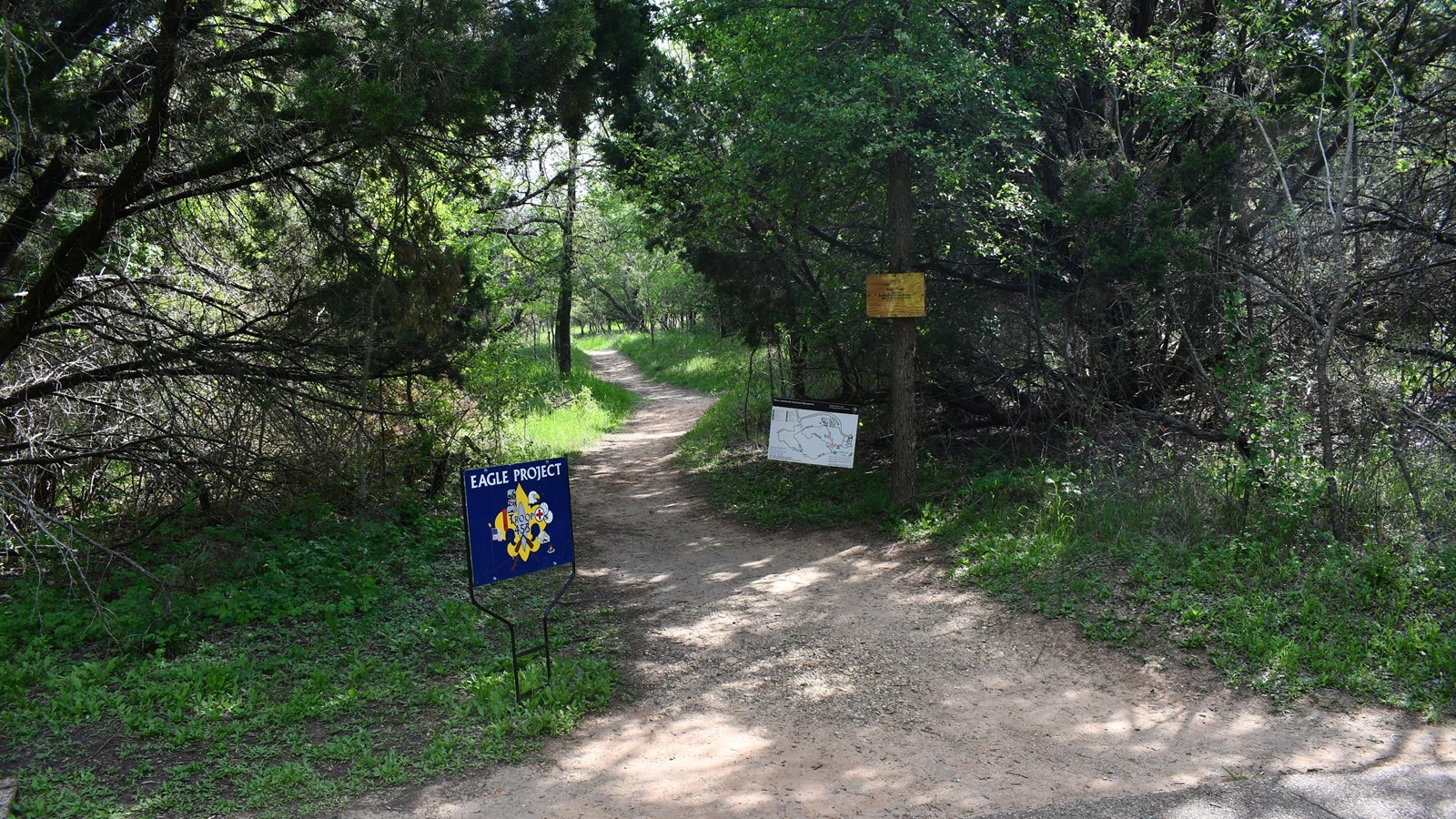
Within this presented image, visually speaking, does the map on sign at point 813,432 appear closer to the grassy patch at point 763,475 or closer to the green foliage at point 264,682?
the grassy patch at point 763,475

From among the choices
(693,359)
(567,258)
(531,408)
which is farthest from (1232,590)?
(693,359)

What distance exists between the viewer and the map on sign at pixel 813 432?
10.5m

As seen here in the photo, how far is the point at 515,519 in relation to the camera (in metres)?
6.16

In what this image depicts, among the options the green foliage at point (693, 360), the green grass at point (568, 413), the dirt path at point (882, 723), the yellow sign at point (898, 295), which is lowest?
the dirt path at point (882, 723)

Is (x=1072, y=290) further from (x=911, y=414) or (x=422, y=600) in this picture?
(x=422, y=600)

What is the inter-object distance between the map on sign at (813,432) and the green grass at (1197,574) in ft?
2.67

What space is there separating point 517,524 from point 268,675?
6.39ft

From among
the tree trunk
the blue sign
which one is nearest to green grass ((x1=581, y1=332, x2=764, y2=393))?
the tree trunk

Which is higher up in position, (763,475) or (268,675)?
(763,475)

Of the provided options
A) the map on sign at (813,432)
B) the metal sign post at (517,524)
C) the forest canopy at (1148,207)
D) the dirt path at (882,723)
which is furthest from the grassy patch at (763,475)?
the metal sign post at (517,524)

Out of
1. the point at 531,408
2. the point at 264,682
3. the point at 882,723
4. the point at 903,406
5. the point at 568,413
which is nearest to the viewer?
the point at 882,723

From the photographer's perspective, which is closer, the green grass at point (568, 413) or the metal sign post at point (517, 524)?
the metal sign post at point (517, 524)

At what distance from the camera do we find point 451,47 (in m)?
6.59

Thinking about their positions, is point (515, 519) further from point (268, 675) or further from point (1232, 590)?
point (1232, 590)
